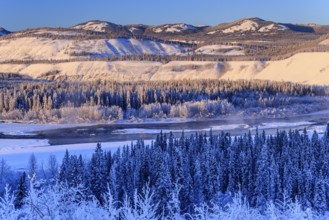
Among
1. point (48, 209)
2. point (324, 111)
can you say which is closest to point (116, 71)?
point (324, 111)

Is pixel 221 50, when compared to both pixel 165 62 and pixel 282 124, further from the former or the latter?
pixel 282 124

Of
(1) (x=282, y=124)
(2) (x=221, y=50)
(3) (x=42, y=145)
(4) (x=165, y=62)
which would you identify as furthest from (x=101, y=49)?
(3) (x=42, y=145)

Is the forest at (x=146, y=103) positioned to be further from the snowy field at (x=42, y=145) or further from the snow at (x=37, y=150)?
the snow at (x=37, y=150)

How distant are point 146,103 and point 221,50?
9678 cm

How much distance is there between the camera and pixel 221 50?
184 meters

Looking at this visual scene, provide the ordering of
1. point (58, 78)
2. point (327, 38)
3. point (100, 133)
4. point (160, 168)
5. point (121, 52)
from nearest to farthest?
point (160, 168) < point (100, 133) < point (58, 78) < point (327, 38) < point (121, 52)

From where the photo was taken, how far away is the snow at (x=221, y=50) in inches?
7023

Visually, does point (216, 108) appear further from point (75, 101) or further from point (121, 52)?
point (121, 52)

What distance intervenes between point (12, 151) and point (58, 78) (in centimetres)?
10179

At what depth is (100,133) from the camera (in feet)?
227

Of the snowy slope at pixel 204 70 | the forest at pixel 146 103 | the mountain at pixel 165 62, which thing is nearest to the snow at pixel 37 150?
the forest at pixel 146 103

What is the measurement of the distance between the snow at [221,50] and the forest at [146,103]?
7414 cm

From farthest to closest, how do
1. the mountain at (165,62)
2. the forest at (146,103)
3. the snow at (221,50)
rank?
1. the snow at (221,50)
2. the mountain at (165,62)
3. the forest at (146,103)

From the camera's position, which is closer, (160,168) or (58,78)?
(160,168)
